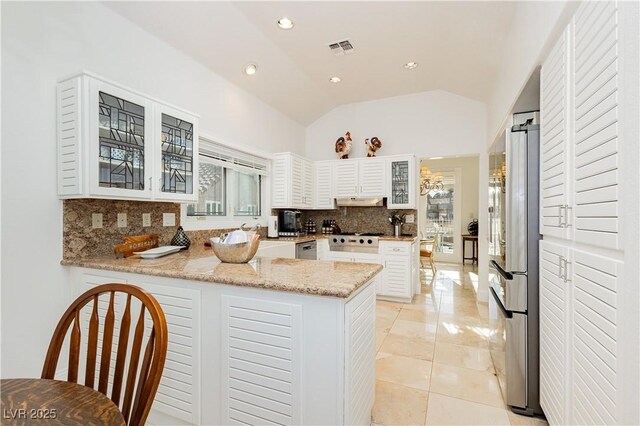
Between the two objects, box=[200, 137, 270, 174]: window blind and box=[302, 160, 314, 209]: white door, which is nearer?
box=[200, 137, 270, 174]: window blind

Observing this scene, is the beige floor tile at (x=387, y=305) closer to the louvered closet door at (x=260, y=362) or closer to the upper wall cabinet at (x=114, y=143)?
the louvered closet door at (x=260, y=362)

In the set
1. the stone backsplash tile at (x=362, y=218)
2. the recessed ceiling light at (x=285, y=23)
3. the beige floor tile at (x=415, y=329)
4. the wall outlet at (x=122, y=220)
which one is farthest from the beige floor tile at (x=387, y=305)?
the recessed ceiling light at (x=285, y=23)

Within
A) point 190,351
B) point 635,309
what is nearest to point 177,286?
point 190,351

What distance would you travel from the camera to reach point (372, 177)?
4.53 metres

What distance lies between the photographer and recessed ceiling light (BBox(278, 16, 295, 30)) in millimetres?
2806

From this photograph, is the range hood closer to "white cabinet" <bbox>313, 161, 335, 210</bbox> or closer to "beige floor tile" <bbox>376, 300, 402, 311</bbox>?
"white cabinet" <bbox>313, 161, 335, 210</bbox>

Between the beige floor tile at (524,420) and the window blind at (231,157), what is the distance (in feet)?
11.2

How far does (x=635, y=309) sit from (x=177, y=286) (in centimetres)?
192

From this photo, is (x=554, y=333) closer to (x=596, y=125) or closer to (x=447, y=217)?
(x=596, y=125)

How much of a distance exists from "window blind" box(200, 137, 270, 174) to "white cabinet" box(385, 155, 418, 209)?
72.2 inches

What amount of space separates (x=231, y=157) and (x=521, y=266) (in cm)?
317

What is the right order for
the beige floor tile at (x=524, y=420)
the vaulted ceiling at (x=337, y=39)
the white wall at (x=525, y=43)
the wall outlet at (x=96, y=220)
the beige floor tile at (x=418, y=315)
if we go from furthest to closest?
the beige floor tile at (x=418, y=315), the vaulted ceiling at (x=337, y=39), the wall outlet at (x=96, y=220), the beige floor tile at (x=524, y=420), the white wall at (x=525, y=43)

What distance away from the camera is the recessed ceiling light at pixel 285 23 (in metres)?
2.81

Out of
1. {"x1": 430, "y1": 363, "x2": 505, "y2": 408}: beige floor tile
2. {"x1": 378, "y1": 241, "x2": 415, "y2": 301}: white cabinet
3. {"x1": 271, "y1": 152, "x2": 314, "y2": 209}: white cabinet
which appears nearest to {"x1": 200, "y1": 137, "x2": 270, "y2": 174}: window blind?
{"x1": 271, "y1": 152, "x2": 314, "y2": 209}: white cabinet
